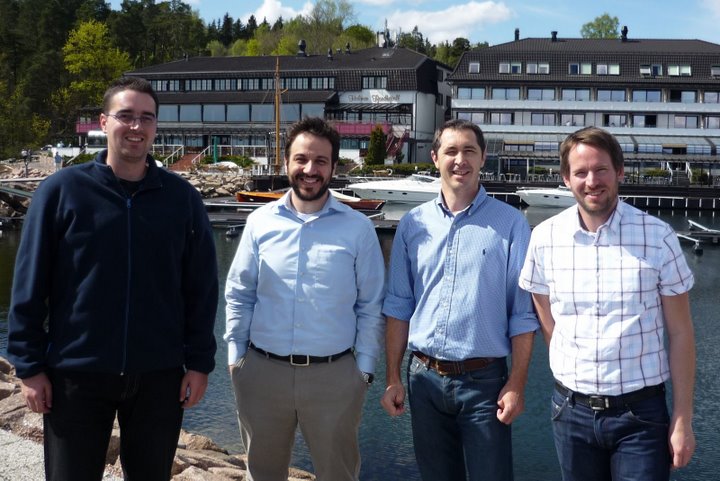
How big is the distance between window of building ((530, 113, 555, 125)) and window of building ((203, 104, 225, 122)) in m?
24.4

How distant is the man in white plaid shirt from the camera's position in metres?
3.29

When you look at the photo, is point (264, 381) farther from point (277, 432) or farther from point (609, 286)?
point (609, 286)

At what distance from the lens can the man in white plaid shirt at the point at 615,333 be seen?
10.8 feet

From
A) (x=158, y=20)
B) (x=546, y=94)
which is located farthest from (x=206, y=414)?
(x=158, y=20)

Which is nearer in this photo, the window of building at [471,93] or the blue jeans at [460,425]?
the blue jeans at [460,425]

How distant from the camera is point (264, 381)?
13.0 feet

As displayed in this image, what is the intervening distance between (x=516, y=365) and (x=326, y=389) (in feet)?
3.13

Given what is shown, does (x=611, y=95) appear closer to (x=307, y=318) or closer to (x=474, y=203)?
(x=474, y=203)

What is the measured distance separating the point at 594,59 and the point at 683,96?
23.0ft

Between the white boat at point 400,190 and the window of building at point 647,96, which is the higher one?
the window of building at point 647,96

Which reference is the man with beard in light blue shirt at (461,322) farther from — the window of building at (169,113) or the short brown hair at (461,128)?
the window of building at (169,113)

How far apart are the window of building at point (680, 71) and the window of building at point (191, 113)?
36757 millimetres

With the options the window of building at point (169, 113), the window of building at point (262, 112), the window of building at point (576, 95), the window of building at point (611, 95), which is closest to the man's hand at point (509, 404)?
the window of building at point (576, 95)

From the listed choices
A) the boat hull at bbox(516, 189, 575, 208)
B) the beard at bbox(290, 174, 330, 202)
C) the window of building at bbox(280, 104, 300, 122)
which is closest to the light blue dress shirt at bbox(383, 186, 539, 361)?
the beard at bbox(290, 174, 330, 202)
